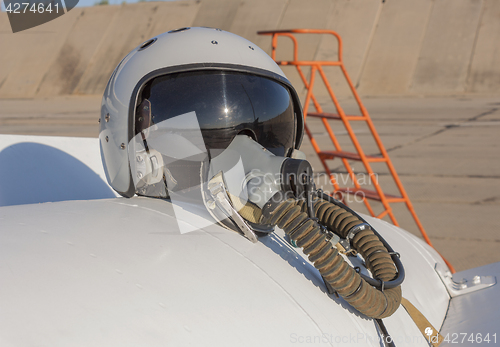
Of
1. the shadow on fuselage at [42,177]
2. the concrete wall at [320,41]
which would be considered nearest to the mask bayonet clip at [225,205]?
the shadow on fuselage at [42,177]

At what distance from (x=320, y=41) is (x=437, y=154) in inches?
381

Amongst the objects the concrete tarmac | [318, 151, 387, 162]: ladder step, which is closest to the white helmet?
[318, 151, 387, 162]: ladder step

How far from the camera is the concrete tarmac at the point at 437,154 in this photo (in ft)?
13.6

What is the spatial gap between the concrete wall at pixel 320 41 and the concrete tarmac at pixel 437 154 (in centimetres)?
146

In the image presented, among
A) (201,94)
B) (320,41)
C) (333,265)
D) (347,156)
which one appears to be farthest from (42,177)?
(320,41)

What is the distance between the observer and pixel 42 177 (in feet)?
8.11

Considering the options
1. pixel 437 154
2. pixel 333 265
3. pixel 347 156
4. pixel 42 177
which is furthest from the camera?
pixel 437 154

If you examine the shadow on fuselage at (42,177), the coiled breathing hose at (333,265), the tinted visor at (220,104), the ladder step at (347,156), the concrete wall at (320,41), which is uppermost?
the tinted visor at (220,104)

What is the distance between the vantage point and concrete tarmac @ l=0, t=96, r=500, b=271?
13.6 feet

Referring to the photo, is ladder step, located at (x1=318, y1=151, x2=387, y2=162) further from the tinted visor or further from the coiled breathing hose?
the coiled breathing hose

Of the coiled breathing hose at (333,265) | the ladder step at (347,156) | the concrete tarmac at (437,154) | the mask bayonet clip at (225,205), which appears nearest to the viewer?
the coiled breathing hose at (333,265)

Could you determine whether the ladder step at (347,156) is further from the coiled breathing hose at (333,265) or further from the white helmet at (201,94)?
the coiled breathing hose at (333,265)

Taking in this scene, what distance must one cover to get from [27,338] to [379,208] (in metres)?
4.61

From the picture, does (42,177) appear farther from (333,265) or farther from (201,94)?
(333,265)
